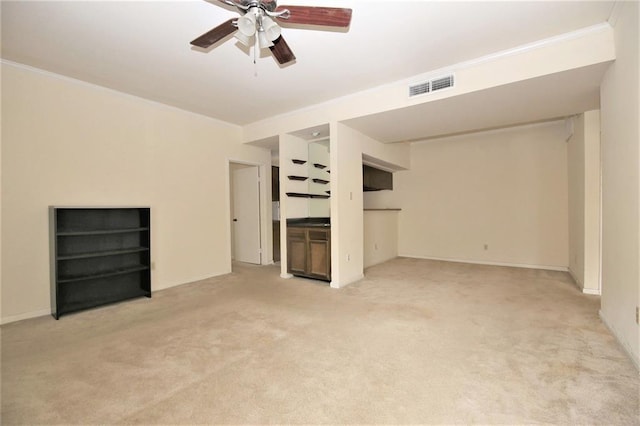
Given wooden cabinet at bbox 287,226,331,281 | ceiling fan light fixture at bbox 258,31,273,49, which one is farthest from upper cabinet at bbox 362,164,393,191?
ceiling fan light fixture at bbox 258,31,273,49

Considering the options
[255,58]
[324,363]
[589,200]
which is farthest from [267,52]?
[589,200]

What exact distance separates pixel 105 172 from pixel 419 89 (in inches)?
148

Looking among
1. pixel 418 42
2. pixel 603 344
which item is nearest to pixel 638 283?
pixel 603 344

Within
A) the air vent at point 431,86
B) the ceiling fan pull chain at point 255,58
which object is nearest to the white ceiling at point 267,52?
the ceiling fan pull chain at point 255,58

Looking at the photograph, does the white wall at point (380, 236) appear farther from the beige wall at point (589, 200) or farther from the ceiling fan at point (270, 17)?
the ceiling fan at point (270, 17)

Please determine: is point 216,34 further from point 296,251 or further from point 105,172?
point 296,251

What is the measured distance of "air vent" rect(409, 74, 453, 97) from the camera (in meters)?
3.00

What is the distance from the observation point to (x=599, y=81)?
2.70 metres

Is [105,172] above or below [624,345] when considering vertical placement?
above

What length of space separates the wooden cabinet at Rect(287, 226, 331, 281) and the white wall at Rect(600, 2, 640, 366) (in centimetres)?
286

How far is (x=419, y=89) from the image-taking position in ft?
10.4

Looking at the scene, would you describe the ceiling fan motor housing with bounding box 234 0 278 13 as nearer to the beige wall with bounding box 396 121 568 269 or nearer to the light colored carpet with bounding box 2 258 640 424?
the light colored carpet with bounding box 2 258 640 424

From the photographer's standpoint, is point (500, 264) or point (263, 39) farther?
point (500, 264)

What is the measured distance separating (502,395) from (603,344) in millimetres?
1262
